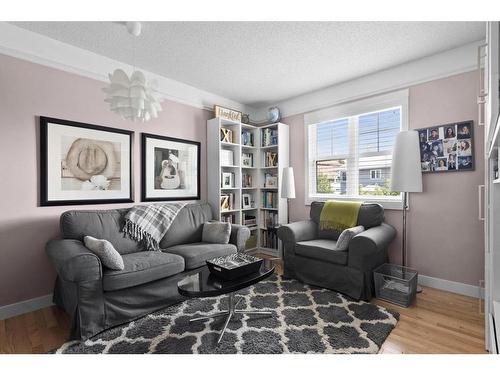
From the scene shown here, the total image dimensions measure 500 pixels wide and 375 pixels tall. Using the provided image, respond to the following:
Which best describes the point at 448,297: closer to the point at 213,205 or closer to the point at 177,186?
the point at 213,205

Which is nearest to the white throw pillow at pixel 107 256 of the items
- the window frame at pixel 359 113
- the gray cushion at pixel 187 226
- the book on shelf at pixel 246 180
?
the gray cushion at pixel 187 226

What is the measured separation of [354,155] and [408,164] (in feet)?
2.81

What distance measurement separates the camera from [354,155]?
345 centimetres

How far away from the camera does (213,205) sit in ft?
12.2

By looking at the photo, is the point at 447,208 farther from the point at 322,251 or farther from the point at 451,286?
the point at 322,251

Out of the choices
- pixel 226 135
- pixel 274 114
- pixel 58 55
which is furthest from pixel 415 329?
pixel 58 55

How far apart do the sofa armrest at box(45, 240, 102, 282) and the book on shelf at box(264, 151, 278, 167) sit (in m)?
2.76

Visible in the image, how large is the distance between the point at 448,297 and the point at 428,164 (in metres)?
1.36

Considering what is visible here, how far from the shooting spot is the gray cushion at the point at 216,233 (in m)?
3.02

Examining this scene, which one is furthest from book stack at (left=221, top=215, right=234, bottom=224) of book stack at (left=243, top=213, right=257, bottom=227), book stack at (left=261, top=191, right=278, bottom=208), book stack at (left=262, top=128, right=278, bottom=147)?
book stack at (left=262, top=128, right=278, bottom=147)

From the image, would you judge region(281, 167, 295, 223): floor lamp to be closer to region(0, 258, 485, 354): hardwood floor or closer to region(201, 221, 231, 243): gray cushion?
region(201, 221, 231, 243): gray cushion

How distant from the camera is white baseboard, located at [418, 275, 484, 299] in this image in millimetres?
2539

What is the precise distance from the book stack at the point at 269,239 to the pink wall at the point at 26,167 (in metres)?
2.54

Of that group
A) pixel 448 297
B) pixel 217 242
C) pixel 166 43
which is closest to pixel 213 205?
pixel 217 242
